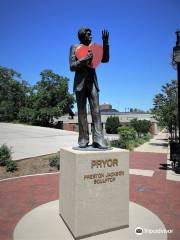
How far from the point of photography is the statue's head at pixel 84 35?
18.3 ft

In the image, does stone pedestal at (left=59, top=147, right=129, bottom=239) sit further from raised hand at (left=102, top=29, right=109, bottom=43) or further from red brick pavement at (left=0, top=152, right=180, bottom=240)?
raised hand at (left=102, top=29, right=109, bottom=43)

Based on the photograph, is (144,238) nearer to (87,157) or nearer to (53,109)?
(87,157)

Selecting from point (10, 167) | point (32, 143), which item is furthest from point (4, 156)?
point (32, 143)

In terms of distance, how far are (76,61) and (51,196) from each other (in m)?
4.12

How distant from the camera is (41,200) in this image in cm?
677

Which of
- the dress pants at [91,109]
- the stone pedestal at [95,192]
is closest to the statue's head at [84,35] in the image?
the dress pants at [91,109]

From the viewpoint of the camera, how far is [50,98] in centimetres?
4741

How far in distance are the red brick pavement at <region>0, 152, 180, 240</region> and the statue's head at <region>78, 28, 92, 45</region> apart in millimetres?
4437

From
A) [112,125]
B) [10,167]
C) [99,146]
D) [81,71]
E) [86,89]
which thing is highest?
[81,71]

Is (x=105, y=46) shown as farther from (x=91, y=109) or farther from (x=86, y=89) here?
(x=91, y=109)

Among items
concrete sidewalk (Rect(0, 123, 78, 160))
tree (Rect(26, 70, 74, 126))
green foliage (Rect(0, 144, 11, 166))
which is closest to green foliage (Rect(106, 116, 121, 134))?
tree (Rect(26, 70, 74, 126))

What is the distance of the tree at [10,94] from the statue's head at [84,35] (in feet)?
161

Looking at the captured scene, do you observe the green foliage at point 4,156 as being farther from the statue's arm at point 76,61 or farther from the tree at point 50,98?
the tree at point 50,98

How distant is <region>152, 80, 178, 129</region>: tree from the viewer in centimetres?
2166
